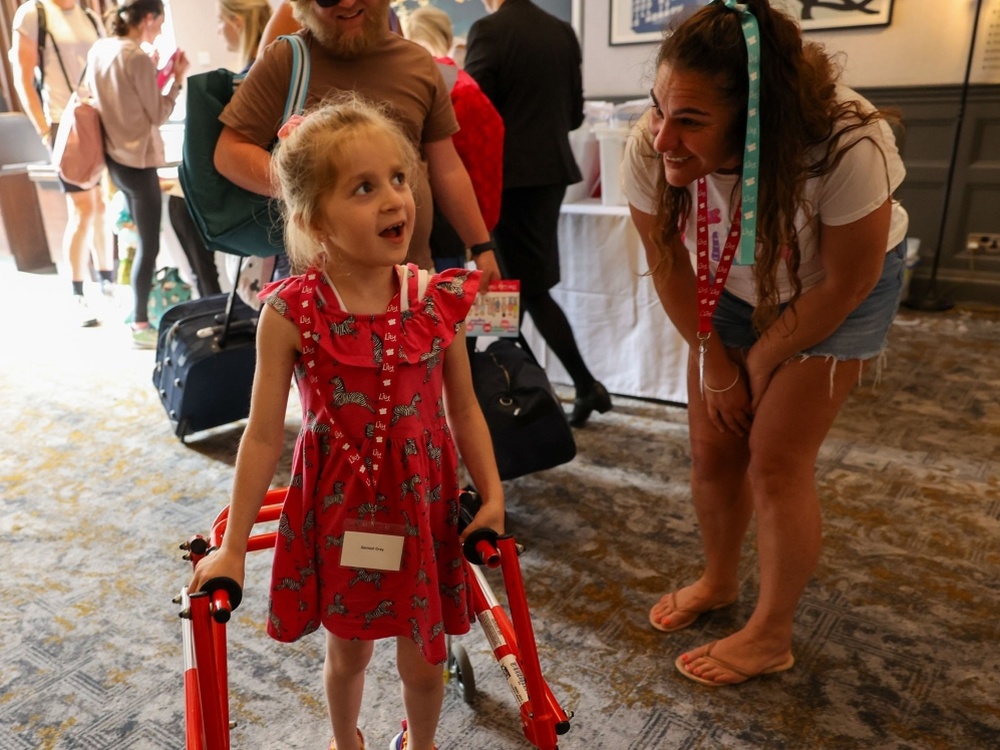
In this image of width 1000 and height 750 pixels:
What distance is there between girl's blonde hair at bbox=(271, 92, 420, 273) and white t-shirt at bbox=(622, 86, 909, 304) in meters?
0.56

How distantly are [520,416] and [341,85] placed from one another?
Answer: 899 mm

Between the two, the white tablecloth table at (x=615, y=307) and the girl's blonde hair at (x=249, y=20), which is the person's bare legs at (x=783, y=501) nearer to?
the white tablecloth table at (x=615, y=307)

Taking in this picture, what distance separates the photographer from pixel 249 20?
2605mm

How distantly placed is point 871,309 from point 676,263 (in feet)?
1.16

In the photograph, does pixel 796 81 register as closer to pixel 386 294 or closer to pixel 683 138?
pixel 683 138

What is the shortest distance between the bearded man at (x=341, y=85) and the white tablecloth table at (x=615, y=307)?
1243 mm

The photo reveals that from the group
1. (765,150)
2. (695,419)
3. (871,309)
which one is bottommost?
(695,419)

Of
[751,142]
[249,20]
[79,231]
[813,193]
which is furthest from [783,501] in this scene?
[79,231]

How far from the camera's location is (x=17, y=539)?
7.31 feet

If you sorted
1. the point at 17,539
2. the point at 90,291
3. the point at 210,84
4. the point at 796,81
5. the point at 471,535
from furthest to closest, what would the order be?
1. the point at 90,291
2. the point at 17,539
3. the point at 210,84
4. the point at 796,81
5. the point at 471,535

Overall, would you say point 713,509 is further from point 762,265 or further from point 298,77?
point 298,77

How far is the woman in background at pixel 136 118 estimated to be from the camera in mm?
3670

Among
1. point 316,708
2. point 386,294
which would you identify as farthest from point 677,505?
point 386,294

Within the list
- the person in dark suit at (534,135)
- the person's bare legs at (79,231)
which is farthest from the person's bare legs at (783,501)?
the person's bare legs at (79,231)
